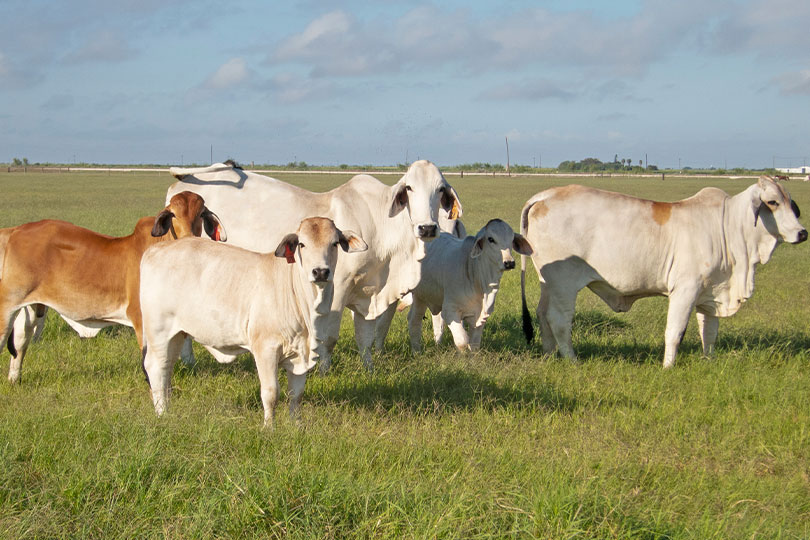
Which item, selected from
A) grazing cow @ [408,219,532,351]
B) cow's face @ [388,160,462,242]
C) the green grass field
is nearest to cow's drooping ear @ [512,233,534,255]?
grazing cow @ [408,219,532,351]

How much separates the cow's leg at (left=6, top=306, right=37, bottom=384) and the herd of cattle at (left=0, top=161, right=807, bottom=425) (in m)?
0.02

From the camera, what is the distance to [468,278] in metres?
8.68

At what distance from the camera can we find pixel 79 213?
1187 inches

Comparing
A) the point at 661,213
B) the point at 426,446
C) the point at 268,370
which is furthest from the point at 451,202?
the point at 426,446

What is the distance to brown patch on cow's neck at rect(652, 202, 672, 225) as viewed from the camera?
8.52 metres

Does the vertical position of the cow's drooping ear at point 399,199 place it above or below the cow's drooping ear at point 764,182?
below

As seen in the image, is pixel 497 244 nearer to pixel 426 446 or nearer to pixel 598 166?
pixel 426 446

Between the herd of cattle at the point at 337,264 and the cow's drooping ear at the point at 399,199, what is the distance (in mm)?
22

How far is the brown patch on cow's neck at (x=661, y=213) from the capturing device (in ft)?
27.9

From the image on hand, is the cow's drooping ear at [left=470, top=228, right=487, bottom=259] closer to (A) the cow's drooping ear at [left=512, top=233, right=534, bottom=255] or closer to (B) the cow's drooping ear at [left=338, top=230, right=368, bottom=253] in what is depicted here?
(A) the cow's drooping ear at [left=512, top=233, right=534, bottom=255]

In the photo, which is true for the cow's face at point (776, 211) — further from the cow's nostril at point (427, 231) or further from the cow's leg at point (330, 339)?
the cow's leg at point (330, 339)

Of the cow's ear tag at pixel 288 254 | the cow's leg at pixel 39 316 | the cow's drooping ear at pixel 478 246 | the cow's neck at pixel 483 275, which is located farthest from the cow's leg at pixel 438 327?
the cow's leg at pixel 39 316

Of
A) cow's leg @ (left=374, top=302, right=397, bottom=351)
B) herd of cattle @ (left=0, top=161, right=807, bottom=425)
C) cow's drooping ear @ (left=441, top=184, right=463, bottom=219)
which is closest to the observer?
herd of cattle @ (left=0, top=161, right=807, bottom=425)

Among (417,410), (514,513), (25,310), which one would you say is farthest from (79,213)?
(514,513)
